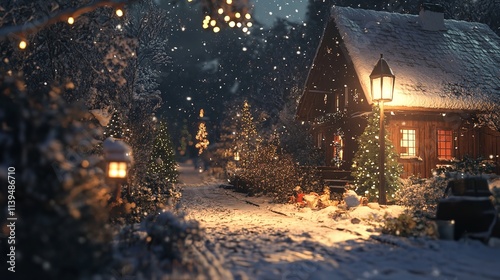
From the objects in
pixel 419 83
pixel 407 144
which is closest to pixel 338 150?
pixel 407 144

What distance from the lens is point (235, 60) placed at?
5941cm

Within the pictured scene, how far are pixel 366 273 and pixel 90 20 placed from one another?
10704 millimetres

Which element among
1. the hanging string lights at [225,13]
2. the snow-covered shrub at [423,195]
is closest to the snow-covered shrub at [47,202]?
the hanging string lights at [225,13]

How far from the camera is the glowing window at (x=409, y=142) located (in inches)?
805

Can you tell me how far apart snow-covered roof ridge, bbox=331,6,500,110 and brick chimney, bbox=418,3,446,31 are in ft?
0.86

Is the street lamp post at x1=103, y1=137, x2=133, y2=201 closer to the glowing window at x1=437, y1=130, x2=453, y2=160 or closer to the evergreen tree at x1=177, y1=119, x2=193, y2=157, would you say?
the glowing window at x1=437, y1=130, x2=453, y2=160

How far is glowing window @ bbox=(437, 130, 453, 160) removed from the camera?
2095 cm

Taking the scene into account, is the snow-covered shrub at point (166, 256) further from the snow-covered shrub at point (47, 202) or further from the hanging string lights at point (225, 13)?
the hanging string lights at point (225, 13)

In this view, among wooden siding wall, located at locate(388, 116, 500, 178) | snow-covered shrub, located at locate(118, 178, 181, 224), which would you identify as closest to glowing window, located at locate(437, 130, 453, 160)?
wooden siding wall, located at locate(388, 116, 500, 178)

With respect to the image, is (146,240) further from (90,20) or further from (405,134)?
(405,134)

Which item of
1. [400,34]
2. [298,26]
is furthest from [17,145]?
[298,26]

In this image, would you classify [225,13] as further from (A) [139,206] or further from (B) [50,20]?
(A) [139,206]

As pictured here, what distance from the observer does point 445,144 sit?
2102 cm

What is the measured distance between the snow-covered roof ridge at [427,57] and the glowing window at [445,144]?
1.71m
